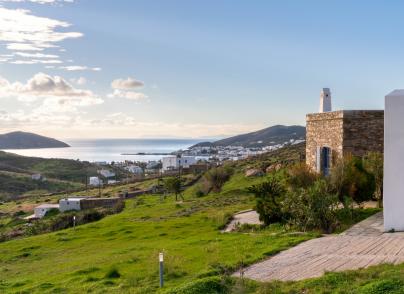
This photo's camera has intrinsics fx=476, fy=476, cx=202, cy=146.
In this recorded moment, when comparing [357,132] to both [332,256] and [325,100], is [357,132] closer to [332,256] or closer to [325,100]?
[325,100]

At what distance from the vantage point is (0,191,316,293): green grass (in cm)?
1050

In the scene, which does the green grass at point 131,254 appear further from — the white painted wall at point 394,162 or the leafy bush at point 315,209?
the white painted wall at point 394,162

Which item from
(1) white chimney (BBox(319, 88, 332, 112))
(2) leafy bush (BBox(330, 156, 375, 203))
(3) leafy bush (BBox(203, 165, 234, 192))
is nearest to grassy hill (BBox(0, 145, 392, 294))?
(2) leafy bush (BBox(330, 156, 375, 203))

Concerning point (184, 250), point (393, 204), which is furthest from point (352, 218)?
point (184, 250)

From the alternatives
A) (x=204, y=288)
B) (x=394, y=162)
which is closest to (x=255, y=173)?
(x=394, y=162)

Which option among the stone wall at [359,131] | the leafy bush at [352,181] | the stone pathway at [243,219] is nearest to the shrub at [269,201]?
the stone pathway at [243,219]

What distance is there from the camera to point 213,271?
31.3 feet

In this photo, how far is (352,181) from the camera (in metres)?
16.7

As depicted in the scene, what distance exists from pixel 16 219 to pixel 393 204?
39.2 metres

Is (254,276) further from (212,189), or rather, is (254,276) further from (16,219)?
(16,219)

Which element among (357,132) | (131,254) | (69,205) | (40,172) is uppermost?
(357,132)

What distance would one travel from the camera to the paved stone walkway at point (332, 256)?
29.8ft

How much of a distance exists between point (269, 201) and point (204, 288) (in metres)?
8.84

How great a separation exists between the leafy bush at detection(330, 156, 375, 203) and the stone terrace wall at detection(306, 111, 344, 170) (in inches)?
113
